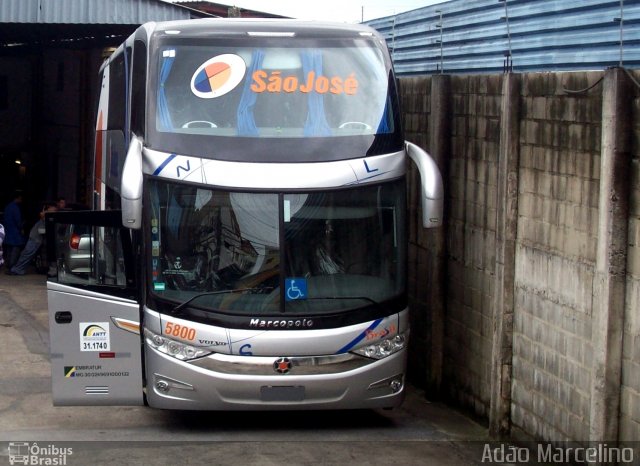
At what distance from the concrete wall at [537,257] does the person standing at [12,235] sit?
12.9 metres

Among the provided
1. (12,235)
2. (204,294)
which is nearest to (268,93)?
(204,294)

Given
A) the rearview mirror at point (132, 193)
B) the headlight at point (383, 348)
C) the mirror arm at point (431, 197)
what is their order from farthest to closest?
the mirror arm at point (431, 197) < the headlight at point (383, 348) < the rearview mirror at point (132, 193)

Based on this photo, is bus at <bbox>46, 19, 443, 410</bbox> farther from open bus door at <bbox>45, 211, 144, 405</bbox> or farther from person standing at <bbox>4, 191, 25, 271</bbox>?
person standing at <bbox>4, 191, 25, 271</bbox>

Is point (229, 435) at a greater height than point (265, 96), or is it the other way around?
point (265, 96)

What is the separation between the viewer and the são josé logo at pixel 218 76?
1044 centimetres

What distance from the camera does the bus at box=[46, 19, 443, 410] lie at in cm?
1005

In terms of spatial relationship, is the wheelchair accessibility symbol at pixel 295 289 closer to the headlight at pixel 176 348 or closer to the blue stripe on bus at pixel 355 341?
the blue stripe on bus at pixel 355 341

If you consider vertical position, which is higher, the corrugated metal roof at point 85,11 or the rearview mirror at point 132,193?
the corrugated metal roof at point 85,11

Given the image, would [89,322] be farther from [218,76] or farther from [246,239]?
[218,76]

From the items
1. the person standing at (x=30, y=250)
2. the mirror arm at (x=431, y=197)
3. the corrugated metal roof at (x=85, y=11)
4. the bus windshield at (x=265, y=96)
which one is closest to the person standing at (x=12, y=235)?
the person standing at (x=30, y=250)

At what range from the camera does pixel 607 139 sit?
8219 millimetres

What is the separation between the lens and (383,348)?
10.4 meters

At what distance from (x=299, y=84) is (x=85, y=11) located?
1124 cm

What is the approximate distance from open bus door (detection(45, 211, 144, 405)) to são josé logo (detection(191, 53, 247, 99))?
1.66 meters
